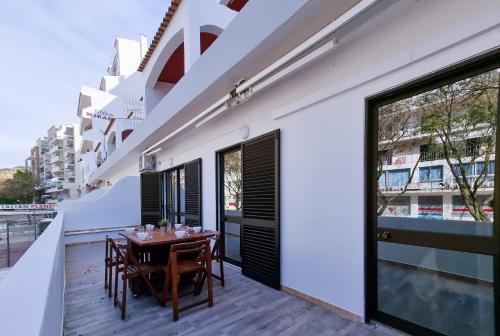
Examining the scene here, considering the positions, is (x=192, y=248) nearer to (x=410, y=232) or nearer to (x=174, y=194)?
(x=410, y=232)

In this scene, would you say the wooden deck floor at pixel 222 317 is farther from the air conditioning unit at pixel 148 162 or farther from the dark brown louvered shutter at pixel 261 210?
the air conditioning unit at pixel 148 162

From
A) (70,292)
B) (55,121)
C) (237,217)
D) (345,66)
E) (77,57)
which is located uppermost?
(55,121)

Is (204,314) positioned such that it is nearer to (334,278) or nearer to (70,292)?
(334,278)

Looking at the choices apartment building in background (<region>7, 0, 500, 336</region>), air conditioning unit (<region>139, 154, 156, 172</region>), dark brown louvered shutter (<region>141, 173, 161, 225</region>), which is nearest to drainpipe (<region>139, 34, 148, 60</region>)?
air conditioning unit (<region>139, 154, 156, 172</region>)

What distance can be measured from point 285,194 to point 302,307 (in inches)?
53.8

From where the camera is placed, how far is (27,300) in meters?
0.95

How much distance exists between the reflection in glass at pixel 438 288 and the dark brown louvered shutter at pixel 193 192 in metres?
3.77

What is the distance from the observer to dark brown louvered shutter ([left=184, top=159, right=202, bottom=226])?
5.22 metres

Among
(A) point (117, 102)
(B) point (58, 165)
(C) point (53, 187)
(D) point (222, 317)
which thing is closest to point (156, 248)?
(D) point (222, 317)

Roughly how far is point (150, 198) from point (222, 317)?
572cm

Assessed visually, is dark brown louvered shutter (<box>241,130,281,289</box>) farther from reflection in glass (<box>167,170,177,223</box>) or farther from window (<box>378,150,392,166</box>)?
reflection in glass (<box>167,170,177,223</box>)

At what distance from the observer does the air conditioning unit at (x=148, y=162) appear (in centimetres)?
750

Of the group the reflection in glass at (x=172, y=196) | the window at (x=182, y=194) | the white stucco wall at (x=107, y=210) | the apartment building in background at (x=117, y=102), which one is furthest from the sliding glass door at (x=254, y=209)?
the apartment building in background at (x=117, y=102)

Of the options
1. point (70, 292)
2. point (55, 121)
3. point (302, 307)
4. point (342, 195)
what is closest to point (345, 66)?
point (342, 195)
